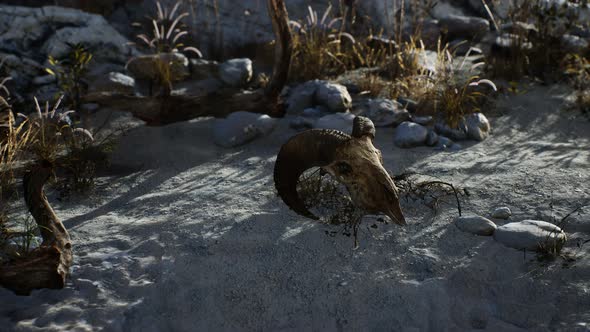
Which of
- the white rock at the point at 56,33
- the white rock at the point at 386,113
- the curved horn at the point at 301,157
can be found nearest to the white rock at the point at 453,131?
the white rock at the point at 386,113

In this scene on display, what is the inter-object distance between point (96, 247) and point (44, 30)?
4987 mm

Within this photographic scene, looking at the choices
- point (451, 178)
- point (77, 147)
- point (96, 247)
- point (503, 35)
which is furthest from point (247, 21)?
point (96, 247)

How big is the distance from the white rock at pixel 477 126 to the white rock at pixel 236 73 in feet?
9.16

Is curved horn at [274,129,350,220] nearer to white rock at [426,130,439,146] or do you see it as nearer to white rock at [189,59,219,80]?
white rock at [426,130,439,146]

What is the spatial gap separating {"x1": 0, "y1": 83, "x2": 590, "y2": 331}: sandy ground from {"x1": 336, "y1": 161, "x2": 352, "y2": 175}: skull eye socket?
0.42 metres

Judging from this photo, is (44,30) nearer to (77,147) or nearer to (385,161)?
(77,147)

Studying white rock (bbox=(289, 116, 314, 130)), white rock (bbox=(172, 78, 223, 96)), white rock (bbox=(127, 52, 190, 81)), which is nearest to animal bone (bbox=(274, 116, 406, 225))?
white rock (bbox=(289, 116, 314, 130))

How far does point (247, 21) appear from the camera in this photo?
9188 millimetres

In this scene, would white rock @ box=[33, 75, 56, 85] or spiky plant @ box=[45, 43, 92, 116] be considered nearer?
spiky plant @ box=[45, 43, 92, 116]

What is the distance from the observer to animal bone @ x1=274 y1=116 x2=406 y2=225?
14.6 ft

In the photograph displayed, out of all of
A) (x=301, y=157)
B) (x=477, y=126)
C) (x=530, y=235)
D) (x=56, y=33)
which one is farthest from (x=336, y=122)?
(x=56, y=33)

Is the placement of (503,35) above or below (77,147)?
above

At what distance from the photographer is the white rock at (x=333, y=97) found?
6820mm

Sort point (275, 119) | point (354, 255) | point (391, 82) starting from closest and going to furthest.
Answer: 1. point (354, 255)
2. point (275, 119)
3. point (391, 82)
